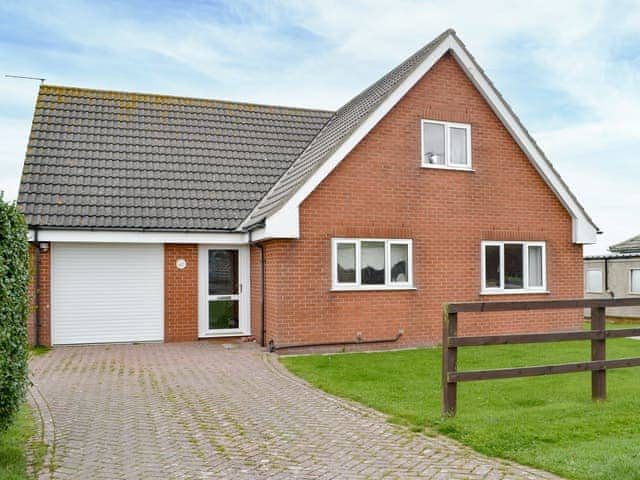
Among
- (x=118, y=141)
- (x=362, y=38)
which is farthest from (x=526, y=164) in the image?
(x=118, y=141)

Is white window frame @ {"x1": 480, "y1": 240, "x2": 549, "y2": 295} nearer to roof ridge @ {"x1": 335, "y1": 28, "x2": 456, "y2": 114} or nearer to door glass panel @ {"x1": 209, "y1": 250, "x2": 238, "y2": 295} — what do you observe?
roof ridge @ {"x1": 335, "y1": 28, "x2": 456, "y2": 114}

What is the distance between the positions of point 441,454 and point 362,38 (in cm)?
1221

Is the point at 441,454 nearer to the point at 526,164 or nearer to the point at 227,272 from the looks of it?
the point at 227,272

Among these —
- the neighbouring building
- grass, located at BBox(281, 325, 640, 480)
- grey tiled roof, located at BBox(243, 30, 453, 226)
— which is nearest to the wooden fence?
grass, located at BBox(281, 325, 640, 480)

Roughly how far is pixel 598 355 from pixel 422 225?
271 inches

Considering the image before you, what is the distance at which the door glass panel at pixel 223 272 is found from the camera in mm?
15180

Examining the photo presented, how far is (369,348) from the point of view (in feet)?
45.8

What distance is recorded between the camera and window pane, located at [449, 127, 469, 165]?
50.1 feet

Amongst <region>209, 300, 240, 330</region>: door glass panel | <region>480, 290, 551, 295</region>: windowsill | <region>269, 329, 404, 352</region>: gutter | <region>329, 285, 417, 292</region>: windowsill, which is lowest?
<region>269, 329, 404, 352</region>: gutter

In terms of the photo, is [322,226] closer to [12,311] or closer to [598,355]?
[598,355]

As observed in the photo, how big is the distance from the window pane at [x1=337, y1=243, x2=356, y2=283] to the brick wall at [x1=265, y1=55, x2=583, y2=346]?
0.29m

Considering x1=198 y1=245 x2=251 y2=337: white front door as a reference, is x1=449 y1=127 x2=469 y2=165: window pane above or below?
above

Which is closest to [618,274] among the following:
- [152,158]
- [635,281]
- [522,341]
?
[635,281]

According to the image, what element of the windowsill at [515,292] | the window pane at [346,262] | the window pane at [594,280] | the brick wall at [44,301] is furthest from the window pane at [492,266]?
the window pane at [594,280]
